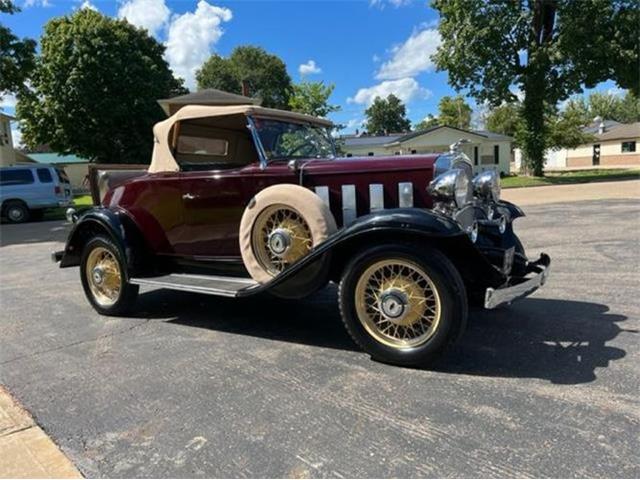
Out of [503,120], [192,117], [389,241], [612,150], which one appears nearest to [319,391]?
[389,241]

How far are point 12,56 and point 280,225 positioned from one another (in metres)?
18.3

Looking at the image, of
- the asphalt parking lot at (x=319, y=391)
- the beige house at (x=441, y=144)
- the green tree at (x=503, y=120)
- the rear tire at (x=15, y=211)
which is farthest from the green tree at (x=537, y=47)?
the green tree at (x=503, y=120)

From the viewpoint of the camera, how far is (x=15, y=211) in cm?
1766

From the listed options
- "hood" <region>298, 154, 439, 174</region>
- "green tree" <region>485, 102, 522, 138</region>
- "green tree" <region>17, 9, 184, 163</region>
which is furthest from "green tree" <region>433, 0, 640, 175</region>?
"green tree" <region>485, 102, 522, 138</region>

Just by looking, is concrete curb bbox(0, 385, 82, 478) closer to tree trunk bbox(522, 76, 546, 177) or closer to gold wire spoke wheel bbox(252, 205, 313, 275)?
gold wire spoke wheel bbox(252, 205, 313, 275)

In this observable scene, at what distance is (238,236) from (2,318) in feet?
9.55

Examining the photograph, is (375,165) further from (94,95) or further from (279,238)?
(94,95)

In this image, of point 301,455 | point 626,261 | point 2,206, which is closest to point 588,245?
point 626,261

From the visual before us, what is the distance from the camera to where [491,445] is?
2.53m

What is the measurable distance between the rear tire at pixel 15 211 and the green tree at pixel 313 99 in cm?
1659

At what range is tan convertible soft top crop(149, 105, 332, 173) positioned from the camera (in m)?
4.67

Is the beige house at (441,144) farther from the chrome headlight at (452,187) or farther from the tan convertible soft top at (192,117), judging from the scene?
the chrome headlight at (452,187)

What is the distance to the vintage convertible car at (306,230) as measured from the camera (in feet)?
11.3

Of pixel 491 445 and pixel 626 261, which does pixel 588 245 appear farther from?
pixel 491 445
